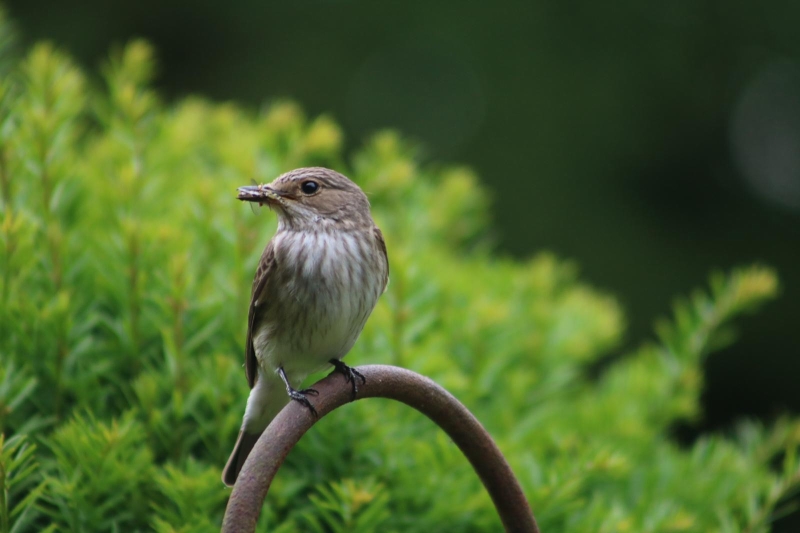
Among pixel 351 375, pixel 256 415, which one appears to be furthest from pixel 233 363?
pixel 351 375

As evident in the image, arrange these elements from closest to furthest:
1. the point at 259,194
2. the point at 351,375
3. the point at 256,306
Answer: the point at 351,375 < the point at 259,194 < the point at 256,306

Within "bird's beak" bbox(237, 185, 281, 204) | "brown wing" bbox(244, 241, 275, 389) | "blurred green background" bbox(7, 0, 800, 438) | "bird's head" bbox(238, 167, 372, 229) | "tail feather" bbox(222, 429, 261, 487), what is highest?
"blurred green background" bbox(7, 0, 800, 438)

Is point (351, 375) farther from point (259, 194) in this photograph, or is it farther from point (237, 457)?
point (259, 194)

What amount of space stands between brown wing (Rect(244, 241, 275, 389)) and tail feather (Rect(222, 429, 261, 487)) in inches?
7.2

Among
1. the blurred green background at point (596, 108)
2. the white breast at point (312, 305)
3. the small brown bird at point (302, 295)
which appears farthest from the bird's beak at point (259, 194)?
the blurred green background at point (596, 108)

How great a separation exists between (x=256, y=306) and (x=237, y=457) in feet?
1.29

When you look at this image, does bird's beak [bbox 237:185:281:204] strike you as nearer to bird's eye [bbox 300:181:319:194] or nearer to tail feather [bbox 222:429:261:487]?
bird's eye [bbox 300:181:319:194]

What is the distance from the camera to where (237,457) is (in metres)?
2.12

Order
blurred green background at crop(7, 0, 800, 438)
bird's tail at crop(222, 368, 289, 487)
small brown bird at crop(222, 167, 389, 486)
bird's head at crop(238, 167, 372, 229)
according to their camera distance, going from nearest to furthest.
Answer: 1. bird's tail at crop(222, 368, 289, 487)
2. small brown bird at crop(222, 167, 389, 486)
3. bird's head at crop(238, 167, 372, 229)
4. blurred green background at crop(7, 0, 800, 438)

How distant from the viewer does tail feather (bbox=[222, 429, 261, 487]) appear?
2.08 m

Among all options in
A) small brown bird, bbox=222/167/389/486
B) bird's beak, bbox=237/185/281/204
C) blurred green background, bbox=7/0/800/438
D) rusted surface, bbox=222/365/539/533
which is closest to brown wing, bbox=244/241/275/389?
small brown bird, bbox=222/167/389/486

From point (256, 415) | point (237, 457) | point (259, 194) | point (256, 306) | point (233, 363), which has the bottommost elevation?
point (237, 457)

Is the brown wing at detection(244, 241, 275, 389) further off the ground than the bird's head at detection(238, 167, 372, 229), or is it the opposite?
the bird's head at detection(238, 167, 372, 229)

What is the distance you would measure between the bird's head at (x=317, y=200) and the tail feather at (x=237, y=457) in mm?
580
